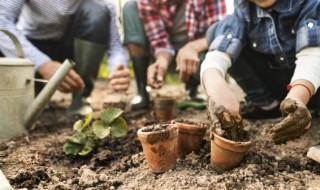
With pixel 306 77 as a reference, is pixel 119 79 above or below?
below

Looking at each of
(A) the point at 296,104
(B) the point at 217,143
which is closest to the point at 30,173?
(B) the point at 217,143

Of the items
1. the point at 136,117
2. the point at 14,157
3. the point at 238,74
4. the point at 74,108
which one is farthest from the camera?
the point at 74,108

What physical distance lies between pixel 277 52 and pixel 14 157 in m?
1.60

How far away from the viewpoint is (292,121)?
4.69 feet

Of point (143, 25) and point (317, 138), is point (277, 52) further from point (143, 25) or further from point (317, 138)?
point (143, 25)

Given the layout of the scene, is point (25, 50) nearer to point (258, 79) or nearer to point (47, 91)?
Answer: point (47, 91)

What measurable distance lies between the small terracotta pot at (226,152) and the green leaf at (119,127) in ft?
1.98

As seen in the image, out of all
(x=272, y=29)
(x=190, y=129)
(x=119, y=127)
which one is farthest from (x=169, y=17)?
(x=190, y=129)

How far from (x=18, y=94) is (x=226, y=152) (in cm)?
139

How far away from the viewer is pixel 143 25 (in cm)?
313

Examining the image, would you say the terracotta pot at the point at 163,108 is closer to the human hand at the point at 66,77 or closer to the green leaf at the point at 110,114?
the human hand at the point at 66,77

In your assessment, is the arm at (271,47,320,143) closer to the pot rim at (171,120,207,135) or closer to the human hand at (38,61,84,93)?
the pot rim at (171,120,207,135)

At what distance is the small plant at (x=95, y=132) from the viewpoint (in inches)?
75.9

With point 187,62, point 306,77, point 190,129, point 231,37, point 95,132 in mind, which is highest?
point 231,37
